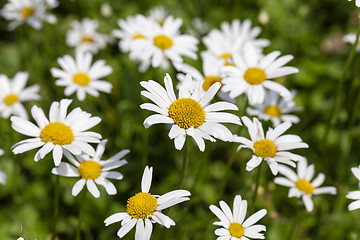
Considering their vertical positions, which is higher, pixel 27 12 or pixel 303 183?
pixel 27 12

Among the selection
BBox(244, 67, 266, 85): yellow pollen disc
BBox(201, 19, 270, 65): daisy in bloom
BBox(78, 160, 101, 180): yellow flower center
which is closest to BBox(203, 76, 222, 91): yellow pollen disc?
BBox(244, 67, 266, 85): yellow pollen disc

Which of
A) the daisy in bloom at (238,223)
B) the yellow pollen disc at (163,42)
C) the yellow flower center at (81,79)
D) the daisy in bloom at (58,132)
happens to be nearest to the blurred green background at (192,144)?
the yellow pollen disc at (163,42)

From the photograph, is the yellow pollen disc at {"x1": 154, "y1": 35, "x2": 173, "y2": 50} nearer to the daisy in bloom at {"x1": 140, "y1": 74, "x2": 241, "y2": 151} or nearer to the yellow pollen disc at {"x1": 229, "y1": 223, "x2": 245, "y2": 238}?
the daisy in bloom at {"x1": 140, "y1": 74, "x2": 241, "y2": 151}

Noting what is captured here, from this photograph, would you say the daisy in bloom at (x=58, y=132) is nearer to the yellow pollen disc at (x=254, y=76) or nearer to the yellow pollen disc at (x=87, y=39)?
the yellow pollen disc at (x=254, y=76)

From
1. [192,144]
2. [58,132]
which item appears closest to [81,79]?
[192,144]

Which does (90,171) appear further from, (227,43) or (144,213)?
(227,43)

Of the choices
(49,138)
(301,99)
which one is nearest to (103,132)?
(49,138)
